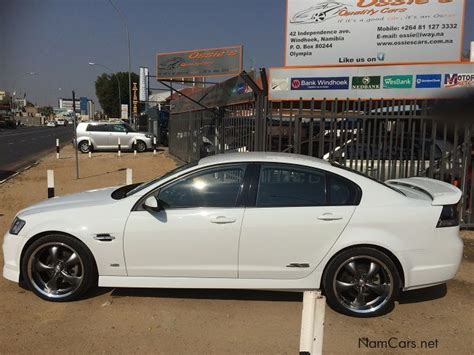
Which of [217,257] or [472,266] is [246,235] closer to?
[217,257]

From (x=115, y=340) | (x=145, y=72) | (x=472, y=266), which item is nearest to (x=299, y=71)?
(x=472, y=266)

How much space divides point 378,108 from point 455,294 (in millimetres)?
4027

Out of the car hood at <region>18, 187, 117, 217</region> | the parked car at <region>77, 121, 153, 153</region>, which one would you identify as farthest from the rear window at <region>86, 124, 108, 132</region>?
the car hood at <region>18, 187, 117, 217</region>

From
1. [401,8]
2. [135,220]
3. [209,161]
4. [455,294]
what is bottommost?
[455,294]

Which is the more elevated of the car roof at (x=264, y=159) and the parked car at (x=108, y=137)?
the car roof at (x=264, y=159)

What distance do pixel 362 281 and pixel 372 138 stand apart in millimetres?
4446

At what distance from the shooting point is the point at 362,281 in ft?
14.5

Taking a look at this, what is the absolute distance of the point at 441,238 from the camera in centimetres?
440

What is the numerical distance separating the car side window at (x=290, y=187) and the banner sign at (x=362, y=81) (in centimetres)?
429

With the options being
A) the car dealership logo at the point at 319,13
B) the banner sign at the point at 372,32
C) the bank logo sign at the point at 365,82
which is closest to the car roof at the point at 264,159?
the bank logo sign at the point at 365,82

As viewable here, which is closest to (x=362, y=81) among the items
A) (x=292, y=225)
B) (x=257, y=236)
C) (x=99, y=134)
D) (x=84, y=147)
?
(x=292, y=225)

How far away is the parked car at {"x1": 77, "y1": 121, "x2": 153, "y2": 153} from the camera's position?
86.9 ft

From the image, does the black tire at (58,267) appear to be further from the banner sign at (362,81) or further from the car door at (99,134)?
the car door at (99,134)

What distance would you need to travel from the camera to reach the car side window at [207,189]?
14.8ft
